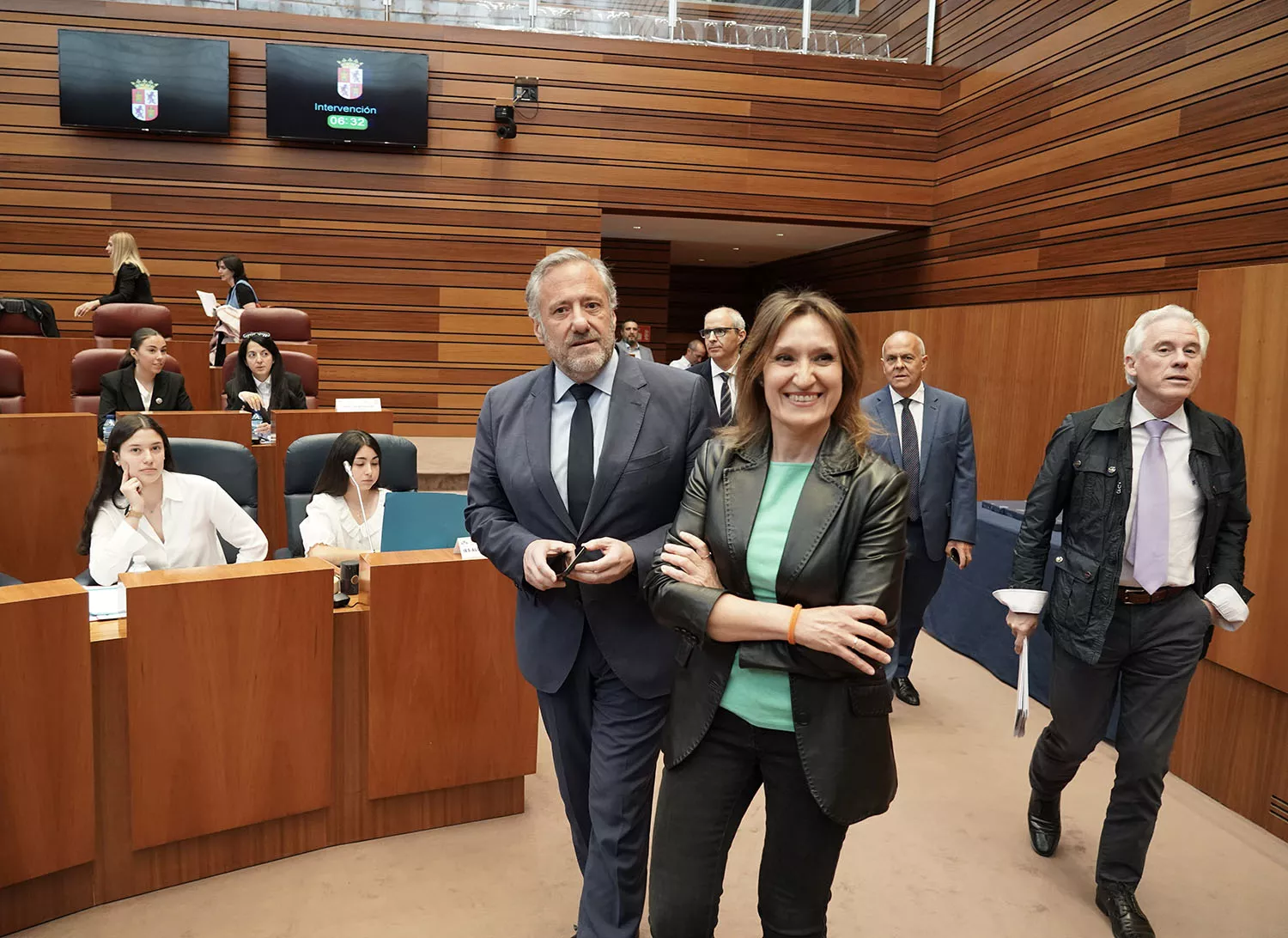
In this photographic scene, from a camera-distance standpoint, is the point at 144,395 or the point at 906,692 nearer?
the point at 906,692

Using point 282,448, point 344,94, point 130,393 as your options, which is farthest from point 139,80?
point 282,448

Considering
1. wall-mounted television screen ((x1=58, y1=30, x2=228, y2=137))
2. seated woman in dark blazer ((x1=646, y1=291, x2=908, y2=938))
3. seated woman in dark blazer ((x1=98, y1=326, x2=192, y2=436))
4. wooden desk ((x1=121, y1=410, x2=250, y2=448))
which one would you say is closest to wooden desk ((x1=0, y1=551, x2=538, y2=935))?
seated woman in dark blazer ((x1=646, y1=291, x2=908, y2=938))

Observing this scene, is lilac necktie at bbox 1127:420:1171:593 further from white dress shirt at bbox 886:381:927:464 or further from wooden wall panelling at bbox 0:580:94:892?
wooden wall panelling at bbox 0:580:94:892

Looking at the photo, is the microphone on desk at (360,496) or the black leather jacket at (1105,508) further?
the microphone on desk at (360,496)

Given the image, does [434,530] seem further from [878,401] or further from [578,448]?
[878,401]

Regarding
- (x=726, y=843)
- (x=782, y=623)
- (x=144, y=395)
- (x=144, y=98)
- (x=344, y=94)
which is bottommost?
(x=726, y=843)

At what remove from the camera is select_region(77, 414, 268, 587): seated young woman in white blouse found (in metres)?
2.88

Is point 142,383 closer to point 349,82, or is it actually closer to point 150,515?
point 150,515

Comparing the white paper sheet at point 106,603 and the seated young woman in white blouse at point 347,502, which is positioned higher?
the seated young woman in white blouse at point 347,502

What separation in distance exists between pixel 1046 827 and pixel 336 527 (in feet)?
7.88

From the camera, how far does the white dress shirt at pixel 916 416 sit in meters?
3.48

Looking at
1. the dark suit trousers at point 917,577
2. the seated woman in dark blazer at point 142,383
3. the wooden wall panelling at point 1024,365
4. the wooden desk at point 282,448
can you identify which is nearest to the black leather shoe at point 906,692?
the dark suit trousers at point 917,577

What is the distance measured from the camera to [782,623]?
1375mm

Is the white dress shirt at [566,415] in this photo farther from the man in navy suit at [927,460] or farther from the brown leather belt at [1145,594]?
the man in navy suit at [927,460]
